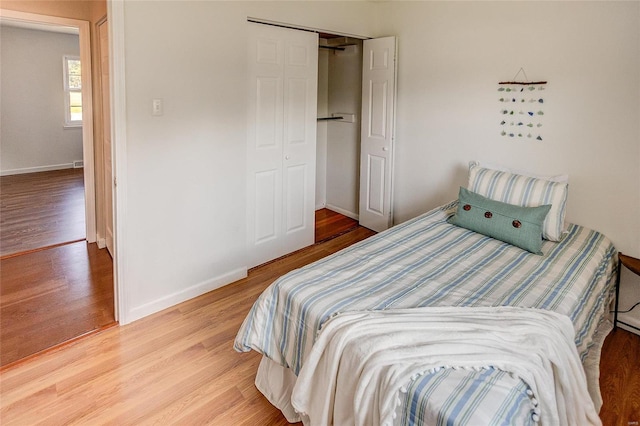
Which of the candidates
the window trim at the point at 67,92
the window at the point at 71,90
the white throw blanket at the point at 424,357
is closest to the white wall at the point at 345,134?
the white throw blanket at the point at 424,357

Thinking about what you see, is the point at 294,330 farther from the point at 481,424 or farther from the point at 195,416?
the point at 481,424

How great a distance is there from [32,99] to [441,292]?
7.26 metres

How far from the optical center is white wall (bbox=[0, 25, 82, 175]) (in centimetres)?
629

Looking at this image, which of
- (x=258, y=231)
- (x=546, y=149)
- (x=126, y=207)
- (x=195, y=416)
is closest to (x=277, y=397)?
(x=195, y=416)

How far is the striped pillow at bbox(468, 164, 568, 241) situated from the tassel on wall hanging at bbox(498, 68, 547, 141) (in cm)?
37

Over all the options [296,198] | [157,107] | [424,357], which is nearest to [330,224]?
[296,198]

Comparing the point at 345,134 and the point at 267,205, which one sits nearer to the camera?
the point at 267,205

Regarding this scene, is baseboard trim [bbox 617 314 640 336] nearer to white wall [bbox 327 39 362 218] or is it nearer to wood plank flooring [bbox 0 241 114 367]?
white wall [bbox 327 39 362 218]

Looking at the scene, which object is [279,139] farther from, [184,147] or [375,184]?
[375,184]

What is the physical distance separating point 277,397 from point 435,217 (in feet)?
5.17

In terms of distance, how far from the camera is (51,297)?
286 centimetres

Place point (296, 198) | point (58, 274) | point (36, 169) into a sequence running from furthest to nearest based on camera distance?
point (36, 169), point (296, 198), point (58, 274)

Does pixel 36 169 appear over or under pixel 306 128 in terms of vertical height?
under

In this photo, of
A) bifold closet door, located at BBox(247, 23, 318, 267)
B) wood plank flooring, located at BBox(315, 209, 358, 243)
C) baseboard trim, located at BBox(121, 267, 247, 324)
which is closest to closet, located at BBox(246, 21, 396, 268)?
bifold closet door, located at BBox(247, 23, 318, 267)
